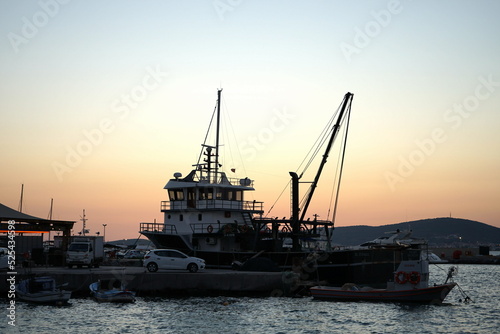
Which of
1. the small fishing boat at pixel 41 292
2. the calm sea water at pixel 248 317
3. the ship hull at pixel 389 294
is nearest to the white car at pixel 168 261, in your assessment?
Result: the calm sea water at pixel 248 317

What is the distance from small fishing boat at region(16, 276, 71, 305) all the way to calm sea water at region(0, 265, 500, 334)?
664 millimetres

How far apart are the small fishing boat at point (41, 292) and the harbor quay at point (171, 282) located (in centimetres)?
203

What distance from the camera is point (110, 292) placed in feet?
127

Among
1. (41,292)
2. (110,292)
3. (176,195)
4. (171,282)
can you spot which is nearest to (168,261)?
(171,282)

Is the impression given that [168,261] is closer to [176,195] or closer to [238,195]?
[176,195]

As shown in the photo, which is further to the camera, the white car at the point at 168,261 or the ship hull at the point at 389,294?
the white car at the point at 168,261

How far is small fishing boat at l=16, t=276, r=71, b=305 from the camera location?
37594 millimetres

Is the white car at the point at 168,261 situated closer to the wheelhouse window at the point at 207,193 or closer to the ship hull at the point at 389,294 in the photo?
the ship hull at the point at 389,294

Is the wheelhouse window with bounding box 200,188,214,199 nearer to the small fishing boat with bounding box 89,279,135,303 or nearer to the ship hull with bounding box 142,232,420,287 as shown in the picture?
the ship hull with bounding box 142,232,420,287

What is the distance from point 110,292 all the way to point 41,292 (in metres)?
4.14

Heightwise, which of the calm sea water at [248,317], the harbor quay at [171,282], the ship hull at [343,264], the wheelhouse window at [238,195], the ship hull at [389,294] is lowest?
the calm sea water at [248,317]

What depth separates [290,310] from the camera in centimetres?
3825

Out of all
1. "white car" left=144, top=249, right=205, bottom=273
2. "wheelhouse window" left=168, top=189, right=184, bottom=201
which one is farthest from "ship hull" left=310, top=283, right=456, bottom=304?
"wheelhouse window" left=168, top=189, right=184, bottom=201

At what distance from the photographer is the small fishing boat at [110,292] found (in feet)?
127
